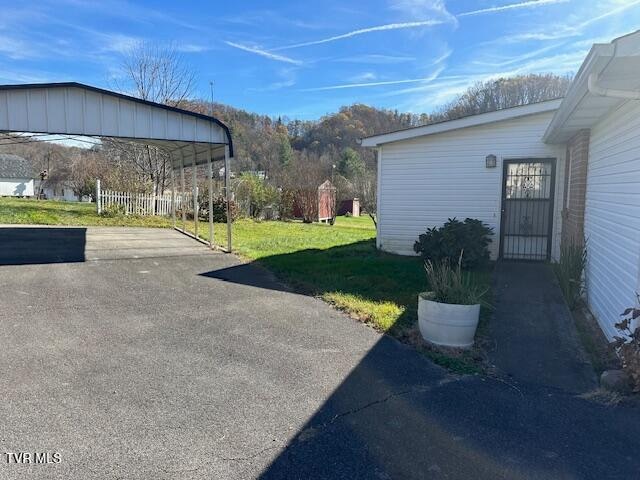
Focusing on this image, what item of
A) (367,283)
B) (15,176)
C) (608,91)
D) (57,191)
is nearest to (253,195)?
(367,283)

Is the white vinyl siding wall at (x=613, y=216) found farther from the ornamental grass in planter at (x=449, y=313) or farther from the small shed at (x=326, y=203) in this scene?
the small shed at (x=326, y=203)

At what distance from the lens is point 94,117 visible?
820cm

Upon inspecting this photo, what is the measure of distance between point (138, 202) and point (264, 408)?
1635 centimetres

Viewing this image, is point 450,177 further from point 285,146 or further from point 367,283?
point 285,146

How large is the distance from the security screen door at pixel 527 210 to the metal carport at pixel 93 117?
→ 5.94m

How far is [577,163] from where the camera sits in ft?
22.6

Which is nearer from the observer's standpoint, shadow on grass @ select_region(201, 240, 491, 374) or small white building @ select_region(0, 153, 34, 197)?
shadow on grass @ select_region(201, 240, 491, 374)

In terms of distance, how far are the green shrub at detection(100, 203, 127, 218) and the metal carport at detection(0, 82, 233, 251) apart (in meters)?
7.75

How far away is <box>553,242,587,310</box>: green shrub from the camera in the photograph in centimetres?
589

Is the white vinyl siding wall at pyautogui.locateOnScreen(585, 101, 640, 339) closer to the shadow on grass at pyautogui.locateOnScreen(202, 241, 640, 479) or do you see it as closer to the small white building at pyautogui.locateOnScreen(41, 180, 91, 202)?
the shadow on grass at pyautogui.locateOnScreen(202, 241, 640, 479)

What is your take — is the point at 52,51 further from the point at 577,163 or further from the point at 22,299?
the point at 577,163

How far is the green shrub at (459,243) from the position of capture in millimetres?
7922

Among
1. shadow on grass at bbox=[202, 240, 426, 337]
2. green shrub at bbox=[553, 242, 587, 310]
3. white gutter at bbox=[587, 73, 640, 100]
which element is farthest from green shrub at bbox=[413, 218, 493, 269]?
white gutter at bbox=[587, 73, 640, 100]

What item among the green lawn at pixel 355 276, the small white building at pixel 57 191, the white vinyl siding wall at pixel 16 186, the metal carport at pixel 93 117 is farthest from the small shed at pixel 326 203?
the white vinyl siding wall at pixel 16 186
